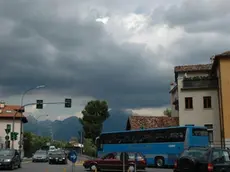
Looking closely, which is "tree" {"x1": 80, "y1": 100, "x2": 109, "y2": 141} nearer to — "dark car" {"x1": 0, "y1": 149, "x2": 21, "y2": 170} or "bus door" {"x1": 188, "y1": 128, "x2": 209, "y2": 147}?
"bus door" {"x1": 188, "y1": 128, "x2": 209, "y2": 147}

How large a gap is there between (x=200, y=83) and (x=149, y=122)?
31.9 feet

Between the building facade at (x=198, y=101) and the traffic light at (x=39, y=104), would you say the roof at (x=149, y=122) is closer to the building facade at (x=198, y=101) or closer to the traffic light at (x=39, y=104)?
the building facade at (x=198, y=101)

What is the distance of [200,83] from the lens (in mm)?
50812

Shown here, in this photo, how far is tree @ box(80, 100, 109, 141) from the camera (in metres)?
85.5

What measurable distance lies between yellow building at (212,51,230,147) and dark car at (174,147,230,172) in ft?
97.8

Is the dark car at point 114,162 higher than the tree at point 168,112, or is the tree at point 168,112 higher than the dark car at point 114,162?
the tree at point 168,112

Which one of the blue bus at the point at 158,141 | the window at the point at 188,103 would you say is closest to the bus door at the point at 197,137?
the blue bus at the point at 158,141

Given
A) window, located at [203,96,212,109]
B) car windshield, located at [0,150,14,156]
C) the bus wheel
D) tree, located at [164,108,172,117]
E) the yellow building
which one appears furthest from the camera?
tree, located at [164,108,172,117]

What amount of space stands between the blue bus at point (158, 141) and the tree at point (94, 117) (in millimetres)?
43173

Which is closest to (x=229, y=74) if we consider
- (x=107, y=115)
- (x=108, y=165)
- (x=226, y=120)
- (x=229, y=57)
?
(x=229, y=57)

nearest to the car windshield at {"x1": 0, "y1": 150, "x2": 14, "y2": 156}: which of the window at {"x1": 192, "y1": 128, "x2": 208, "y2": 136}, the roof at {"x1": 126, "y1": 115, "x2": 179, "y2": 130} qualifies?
the window at {"x1": 192, "y1": 128, "x2": 208, "y2": 136}

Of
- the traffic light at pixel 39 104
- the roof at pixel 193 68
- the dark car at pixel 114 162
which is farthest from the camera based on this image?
the roof at pixel 193 68

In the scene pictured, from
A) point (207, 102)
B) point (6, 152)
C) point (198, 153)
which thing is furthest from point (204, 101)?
point (198, 153)

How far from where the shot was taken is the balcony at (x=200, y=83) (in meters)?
50.7
